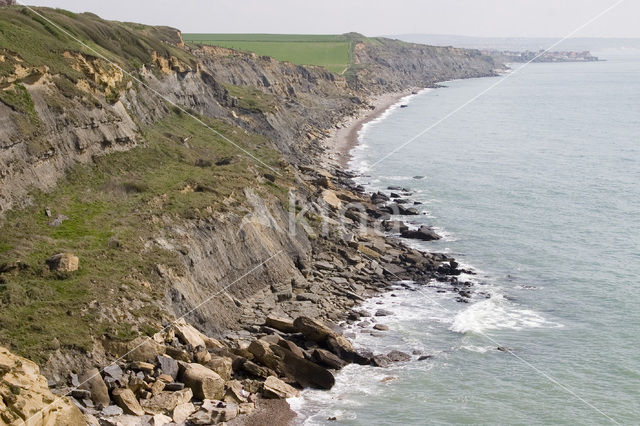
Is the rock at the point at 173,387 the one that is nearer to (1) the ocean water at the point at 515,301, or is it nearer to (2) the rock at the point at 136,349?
(2) the rock at the point at 136,349

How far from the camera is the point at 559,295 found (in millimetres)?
50312

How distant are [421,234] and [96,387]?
38972 millimetres

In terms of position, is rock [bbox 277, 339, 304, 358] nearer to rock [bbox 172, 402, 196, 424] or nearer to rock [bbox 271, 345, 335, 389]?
rock [bbox 271, 345, 335, 389]

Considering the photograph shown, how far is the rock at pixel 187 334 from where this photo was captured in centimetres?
3484

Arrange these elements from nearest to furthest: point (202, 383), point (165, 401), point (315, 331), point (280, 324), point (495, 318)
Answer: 1. point (165, 401)
2. point (202, 383)
3. point (315, 331)
4. point (280, 324)
5. point (495, 318)

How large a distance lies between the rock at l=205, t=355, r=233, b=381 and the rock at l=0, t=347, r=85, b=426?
25.3 feet

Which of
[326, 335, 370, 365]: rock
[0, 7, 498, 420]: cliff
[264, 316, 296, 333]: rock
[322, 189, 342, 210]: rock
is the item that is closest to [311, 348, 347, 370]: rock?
[326, 335, 370, 365]: rock

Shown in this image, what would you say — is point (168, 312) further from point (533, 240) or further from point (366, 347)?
point (533, 240)

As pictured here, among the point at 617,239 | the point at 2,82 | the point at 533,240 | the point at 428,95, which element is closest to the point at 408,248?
the point at 533,240

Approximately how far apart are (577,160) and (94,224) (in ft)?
249

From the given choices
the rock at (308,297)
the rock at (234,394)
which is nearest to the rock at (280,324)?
the rock at (308,297)

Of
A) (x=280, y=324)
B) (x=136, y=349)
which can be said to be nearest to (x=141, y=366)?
(x=136, y=349)

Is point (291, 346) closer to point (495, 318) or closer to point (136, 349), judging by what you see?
point (136, 349)

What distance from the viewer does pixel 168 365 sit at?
3189 centimetres
